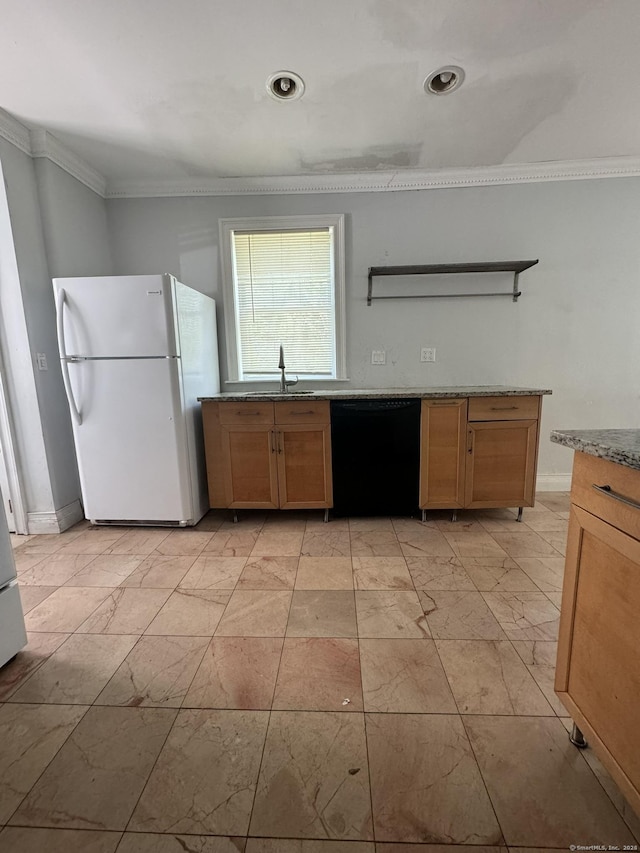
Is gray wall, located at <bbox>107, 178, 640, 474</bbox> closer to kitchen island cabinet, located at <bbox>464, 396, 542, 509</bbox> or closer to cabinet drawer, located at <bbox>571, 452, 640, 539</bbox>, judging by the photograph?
kitchen island cabinet, located at <bbox>464, 396, 542, 509</bbox>

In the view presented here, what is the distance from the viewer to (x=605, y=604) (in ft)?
2.60

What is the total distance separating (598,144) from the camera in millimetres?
2297

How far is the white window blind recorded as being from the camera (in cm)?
273

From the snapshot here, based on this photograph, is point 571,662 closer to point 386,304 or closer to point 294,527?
point 294,527

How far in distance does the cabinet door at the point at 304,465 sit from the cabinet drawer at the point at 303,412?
0.03m

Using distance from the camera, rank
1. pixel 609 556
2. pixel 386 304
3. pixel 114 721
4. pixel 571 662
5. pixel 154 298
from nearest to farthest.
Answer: pixel 609 556, pixel 571 662, pixel 114 721, pixel 154 298, pixel 386 304

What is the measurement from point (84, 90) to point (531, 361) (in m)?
3.34

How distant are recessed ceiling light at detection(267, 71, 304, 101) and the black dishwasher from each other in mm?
1677

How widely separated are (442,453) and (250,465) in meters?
1.31

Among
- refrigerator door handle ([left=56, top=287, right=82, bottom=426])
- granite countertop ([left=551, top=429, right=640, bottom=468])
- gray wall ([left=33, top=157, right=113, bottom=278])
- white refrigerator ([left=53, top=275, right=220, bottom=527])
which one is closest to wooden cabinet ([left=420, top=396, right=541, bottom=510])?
granite countertop ([left=551, top=429, right=640, bottom=468])

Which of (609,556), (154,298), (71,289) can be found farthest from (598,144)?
(71,289)

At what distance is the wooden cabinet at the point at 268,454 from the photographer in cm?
229

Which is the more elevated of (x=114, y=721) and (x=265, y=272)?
(x=265, y=272)

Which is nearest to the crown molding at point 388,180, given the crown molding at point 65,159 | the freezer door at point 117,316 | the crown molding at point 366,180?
the crown molding at point 366,180
